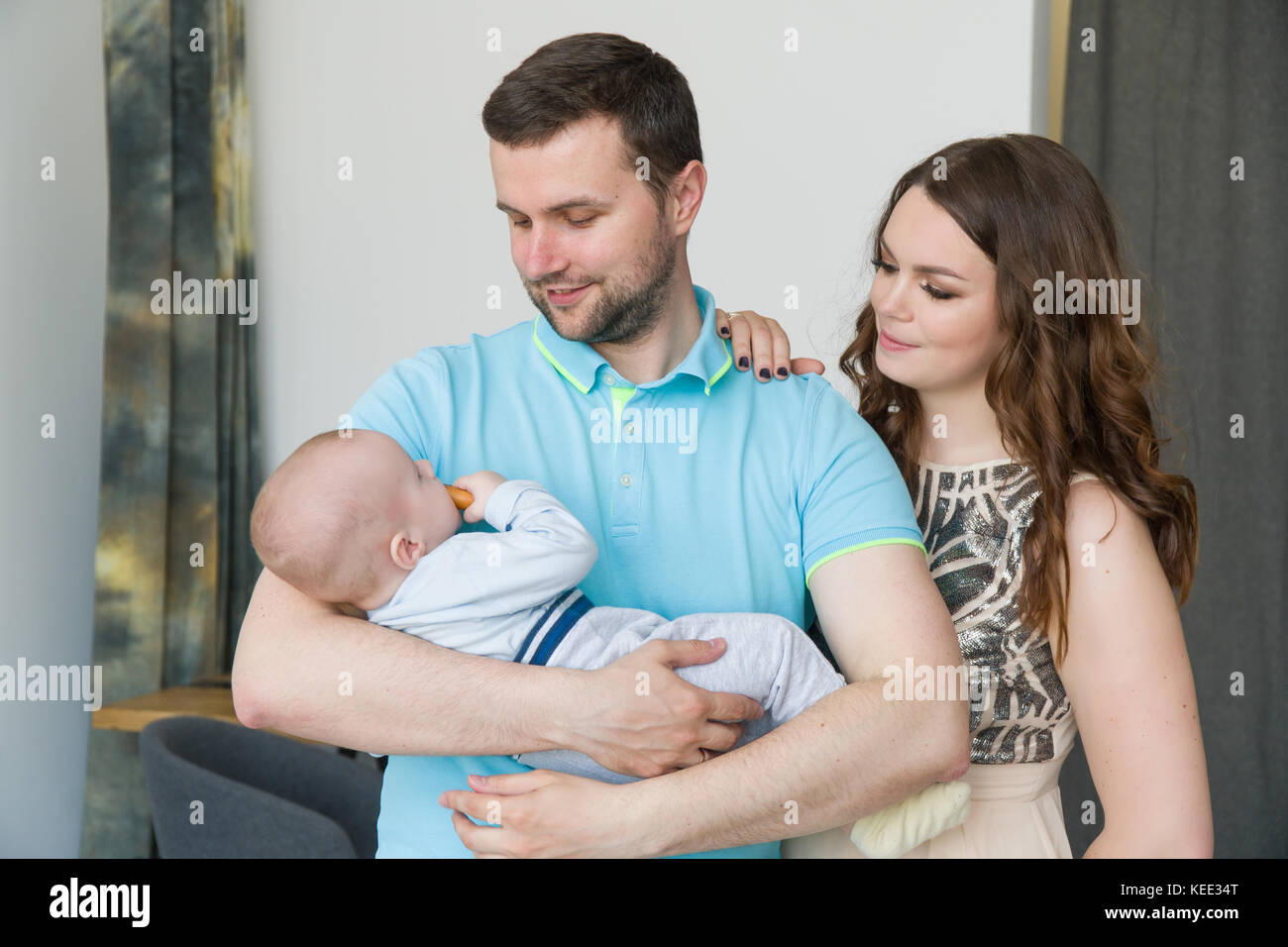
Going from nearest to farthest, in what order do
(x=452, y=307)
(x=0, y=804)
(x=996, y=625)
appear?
(x=996, y=625)
(x=0, y=804)
(x=452, y=307)

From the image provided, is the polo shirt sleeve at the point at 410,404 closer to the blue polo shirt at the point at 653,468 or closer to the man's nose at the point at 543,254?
the blue polo shirt at the point at 653,468

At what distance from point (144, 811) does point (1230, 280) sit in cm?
319

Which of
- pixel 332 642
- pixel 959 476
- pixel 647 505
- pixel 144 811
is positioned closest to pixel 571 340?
pixel 647 505

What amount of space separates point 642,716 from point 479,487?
352 mm

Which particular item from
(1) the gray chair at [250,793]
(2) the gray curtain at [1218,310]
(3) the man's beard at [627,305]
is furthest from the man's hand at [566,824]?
(2) the gray curtain at [1218,310]

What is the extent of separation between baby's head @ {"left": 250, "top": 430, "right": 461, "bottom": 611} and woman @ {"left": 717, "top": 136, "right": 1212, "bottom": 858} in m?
0.50

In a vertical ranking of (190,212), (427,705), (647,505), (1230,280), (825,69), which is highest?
(825,69)

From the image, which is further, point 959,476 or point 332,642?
point 959,476

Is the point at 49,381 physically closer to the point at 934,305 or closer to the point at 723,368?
the point at 723,368

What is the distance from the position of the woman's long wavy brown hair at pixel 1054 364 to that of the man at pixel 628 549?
0.32 meters

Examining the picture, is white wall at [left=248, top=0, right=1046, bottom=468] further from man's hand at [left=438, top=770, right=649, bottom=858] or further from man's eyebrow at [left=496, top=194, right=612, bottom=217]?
man's hand at [left=438, top=770, right=649, bottom=858]

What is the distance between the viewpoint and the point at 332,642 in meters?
1.26

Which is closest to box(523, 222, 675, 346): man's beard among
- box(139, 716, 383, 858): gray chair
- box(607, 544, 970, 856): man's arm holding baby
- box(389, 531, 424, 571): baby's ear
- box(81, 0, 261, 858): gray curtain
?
box(389, 531, 424, 571): baby's ear
